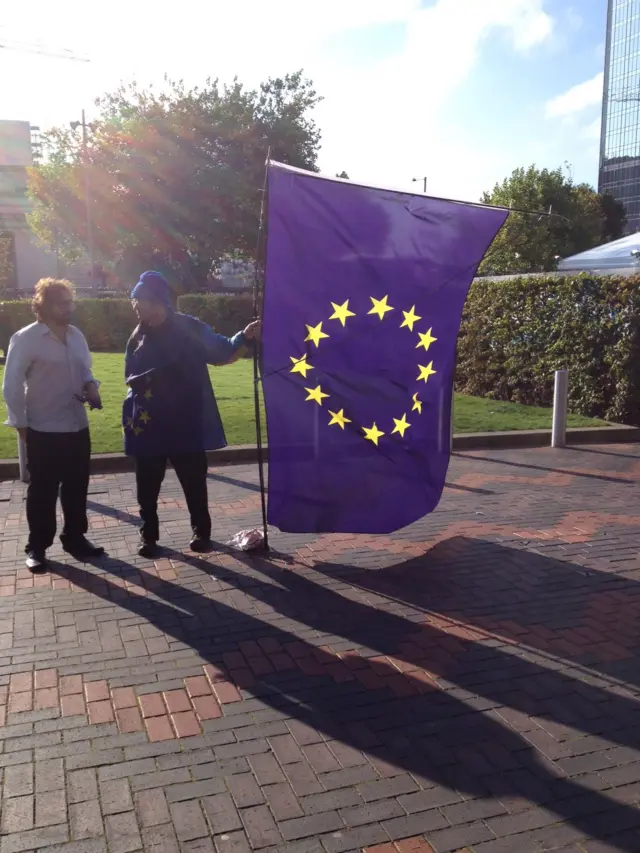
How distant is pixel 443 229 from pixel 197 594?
2740 mm

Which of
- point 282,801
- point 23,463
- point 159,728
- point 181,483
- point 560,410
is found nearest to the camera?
point 282,801

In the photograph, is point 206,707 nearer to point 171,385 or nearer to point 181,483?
point 181,483

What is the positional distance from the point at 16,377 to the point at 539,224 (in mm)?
34750

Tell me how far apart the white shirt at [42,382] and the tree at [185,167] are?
32.6 metres

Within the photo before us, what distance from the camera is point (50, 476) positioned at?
4.92 m

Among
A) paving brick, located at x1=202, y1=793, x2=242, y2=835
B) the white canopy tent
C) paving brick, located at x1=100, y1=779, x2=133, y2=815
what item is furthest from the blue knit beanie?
the white canopy tent

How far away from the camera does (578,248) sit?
144 ft

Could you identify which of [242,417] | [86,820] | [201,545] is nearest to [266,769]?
[86,820]

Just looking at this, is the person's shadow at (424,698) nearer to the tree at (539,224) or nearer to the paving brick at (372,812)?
the paving brick at (372,812)

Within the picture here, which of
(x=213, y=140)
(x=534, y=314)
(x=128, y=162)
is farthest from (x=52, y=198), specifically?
(x=534, y=314)

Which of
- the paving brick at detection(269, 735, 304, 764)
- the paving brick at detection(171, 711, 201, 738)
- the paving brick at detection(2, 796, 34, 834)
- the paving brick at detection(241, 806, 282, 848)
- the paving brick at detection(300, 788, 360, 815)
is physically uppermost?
the paving brick at detection(2, 796, 34, 834)

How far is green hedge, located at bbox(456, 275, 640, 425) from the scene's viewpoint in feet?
34.6

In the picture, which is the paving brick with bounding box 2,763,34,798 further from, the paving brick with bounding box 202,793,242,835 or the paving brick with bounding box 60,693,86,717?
the paving brick with bounding box 202,793,242,835

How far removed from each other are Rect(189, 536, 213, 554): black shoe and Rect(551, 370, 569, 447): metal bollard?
5446 millimetres
